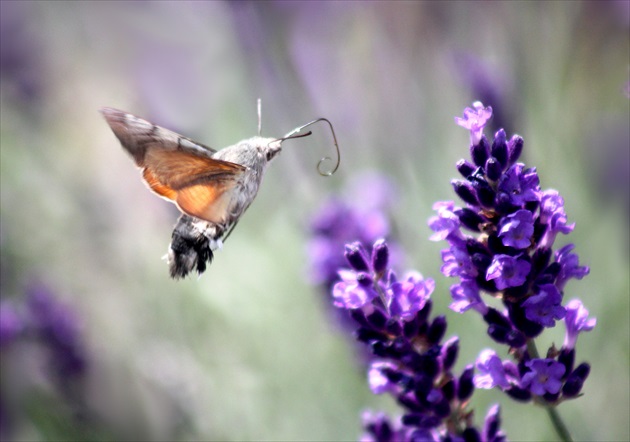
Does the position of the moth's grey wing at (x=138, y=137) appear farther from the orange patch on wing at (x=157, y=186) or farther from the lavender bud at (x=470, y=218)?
the lavender bud at (x=470, y=218)

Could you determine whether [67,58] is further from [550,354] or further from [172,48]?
[550,354]

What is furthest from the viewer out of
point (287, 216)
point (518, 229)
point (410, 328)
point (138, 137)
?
point (287, 216)

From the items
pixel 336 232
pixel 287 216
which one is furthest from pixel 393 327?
pixel 287 216

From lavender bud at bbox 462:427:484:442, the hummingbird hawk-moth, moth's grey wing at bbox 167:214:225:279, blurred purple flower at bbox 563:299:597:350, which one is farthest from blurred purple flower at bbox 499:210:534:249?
moth's grey wing at bbox 167:214:225:279

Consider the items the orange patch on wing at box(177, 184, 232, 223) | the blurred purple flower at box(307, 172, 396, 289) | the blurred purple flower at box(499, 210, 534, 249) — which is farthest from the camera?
the blurred purple flower at box(307, 172, 396, 289)

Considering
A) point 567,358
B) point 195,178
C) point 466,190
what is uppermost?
point 195,178

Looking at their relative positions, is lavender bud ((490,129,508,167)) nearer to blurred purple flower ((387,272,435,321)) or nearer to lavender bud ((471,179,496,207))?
lavender bud ((471,179,496,207))

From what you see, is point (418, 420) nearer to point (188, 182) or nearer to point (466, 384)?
point (466, 384)
